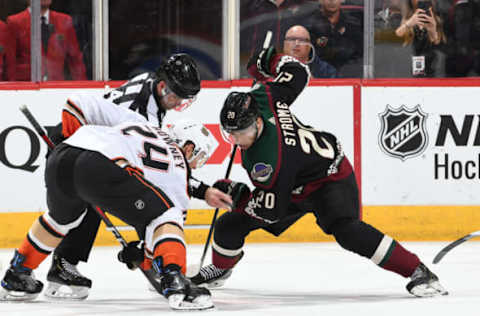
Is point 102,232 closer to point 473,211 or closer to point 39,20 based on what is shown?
point 39,20

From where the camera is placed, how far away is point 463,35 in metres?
5.42

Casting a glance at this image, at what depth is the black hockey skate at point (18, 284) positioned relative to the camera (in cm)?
336

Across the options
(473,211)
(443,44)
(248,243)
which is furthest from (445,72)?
(248,243)

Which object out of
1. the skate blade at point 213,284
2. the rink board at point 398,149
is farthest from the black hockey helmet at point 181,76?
the rink board at point 398,149

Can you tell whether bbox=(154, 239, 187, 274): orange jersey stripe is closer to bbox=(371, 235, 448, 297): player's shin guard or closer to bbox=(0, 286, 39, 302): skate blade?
bbox=(0, 286, 39, 302): skate blade

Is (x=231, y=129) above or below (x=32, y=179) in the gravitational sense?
above

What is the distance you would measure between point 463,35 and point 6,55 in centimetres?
256

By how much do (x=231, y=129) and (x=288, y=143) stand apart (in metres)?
0.22

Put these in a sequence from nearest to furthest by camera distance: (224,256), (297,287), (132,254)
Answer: (132,254) → (224,256) → (297,287)

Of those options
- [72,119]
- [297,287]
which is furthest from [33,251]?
[297,287]

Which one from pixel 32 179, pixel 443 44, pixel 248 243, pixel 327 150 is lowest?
pixel 248 243

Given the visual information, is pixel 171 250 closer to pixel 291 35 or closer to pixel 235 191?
pixel 235 191

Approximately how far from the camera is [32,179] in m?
5.16

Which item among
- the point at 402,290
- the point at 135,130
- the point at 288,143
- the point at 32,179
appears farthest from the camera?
the point at 32,179
